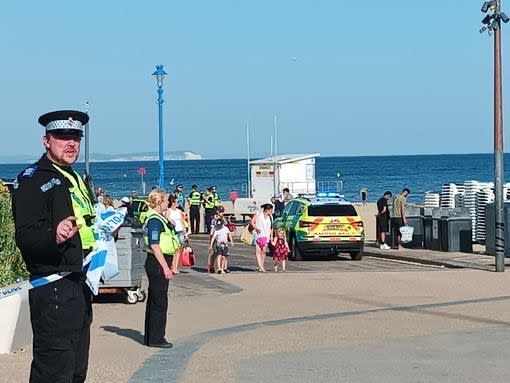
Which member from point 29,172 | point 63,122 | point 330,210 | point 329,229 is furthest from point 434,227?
point 29,172

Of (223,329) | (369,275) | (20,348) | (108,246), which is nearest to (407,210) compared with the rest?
(369,275)

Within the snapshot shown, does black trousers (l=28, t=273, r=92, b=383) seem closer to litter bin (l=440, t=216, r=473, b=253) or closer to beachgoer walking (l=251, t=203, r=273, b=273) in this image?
beachgoer walking (l=251, t=203, r=273, b=273)

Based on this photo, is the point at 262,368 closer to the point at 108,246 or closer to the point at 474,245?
the point at 108,246

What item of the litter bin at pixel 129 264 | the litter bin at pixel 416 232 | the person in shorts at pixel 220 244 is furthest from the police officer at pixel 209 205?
the litter bin at pixel 129 264

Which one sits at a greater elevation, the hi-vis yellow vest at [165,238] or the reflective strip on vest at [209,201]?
the reflective strip on vest at [209,201]

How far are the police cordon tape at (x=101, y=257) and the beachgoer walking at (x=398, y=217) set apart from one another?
70.2ft

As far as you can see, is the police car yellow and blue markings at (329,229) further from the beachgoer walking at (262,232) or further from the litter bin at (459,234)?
the beachgoer walking at (262,232)

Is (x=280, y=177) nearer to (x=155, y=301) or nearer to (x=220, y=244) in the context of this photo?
(x=220, y=244)

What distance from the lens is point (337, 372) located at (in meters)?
9.59

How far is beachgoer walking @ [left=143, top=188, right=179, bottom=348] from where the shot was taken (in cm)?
1079

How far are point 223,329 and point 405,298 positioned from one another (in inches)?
177

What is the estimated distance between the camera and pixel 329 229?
25.6 m

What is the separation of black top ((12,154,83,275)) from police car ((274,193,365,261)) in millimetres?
19911

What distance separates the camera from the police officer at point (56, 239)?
221 inches
